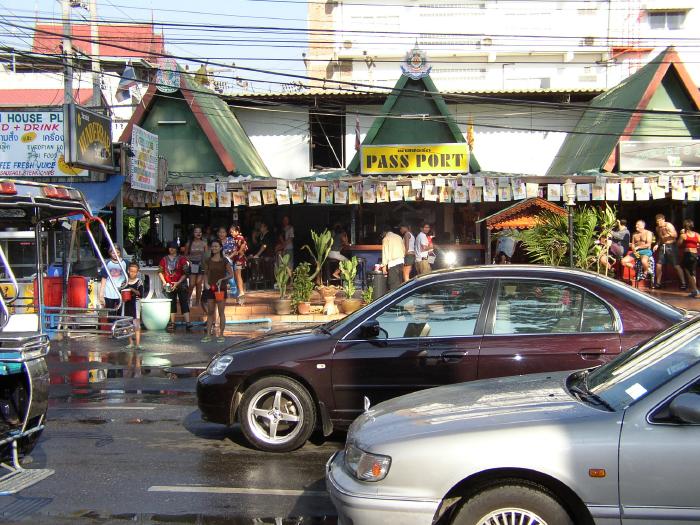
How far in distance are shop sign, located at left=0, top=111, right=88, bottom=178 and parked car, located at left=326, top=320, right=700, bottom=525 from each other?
1542cm

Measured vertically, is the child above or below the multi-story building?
below

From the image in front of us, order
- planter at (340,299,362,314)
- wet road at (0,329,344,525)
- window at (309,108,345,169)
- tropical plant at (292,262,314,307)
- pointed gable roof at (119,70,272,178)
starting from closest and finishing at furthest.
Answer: wet road at (0,329,344,525)
planter at (340,299,362,314)
tropical plant at (292,262,314,307)
pointed gable roof at (119,70,272,178)
window at (309,108,345,169)

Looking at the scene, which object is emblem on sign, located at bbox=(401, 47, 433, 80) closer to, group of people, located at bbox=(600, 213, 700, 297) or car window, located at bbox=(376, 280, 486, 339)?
group of people, located at bbox=(600, 213, 700, 297)

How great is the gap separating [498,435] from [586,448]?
1.41 ft

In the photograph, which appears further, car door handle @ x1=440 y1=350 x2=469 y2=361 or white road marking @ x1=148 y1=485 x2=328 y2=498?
car door handle @ x1=440 y1=350 x2=469 y2=361

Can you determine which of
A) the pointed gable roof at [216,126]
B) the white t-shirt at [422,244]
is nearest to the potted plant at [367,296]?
the white t-shirt at [422,244]

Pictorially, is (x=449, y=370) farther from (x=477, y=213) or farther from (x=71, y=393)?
(x=477, y=213)

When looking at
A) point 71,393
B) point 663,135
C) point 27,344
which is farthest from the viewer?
point 663,135

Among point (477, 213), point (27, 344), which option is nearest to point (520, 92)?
point (477, 213)

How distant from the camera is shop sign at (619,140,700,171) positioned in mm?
18453

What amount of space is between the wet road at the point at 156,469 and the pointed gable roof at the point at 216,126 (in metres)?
11.7

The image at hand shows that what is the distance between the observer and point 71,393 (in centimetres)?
915

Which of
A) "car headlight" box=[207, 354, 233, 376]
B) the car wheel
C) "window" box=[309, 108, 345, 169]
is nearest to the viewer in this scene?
the car wheel

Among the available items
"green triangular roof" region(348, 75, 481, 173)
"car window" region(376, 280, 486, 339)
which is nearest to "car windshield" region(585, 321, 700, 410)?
"car window" region(376, 280, 486, 339)
